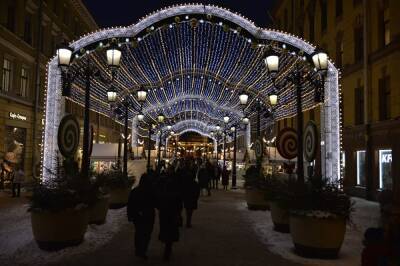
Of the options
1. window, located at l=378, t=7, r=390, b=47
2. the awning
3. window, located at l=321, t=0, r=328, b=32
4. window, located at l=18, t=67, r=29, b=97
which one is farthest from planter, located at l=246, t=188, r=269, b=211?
window, located at l=18, t=67, r=29, b=97

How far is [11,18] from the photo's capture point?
28.3m

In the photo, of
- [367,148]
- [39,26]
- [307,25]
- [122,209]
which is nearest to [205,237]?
[122,209]

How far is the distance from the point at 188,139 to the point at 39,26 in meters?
125

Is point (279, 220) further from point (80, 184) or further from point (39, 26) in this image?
point (39, 26)

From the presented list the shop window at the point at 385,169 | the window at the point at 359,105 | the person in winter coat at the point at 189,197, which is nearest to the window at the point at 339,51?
the window at the point at 359,105

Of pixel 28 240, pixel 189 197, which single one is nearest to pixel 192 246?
pixel 189 197

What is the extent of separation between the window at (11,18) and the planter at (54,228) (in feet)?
72.5

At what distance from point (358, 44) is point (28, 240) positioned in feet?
66.6

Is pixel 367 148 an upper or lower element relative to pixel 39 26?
lower

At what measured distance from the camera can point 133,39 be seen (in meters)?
16.6

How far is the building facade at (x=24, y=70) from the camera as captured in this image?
2712 centimetres

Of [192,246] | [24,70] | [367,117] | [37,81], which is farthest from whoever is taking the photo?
[37,81]

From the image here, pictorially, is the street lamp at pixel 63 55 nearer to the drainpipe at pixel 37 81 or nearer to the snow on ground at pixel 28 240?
the snow on ground at pixel 28 240

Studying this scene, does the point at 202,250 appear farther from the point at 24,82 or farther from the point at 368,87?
the point at 24,82
